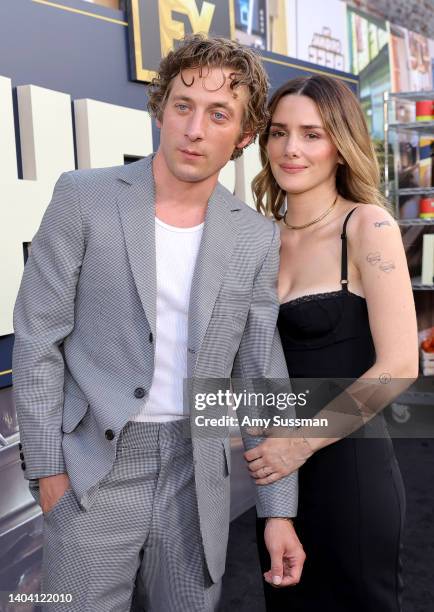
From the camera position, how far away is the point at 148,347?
4.73 ft

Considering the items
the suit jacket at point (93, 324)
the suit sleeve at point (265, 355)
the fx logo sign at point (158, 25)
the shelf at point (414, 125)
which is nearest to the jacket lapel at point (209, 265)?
the suit jacket at point (93, 324)

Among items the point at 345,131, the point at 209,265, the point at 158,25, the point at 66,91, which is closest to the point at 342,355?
the point at 209,265

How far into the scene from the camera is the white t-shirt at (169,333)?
4.89ft

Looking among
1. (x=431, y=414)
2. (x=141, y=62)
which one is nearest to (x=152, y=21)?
(x=141, y=62)

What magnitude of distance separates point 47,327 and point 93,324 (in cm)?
10

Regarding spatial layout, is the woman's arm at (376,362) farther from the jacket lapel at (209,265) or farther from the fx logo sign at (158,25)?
the fx logo sign at (158,25)


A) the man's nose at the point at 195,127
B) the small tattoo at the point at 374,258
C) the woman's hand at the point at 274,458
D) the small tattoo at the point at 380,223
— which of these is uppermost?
the man's nose at the point at 195,127

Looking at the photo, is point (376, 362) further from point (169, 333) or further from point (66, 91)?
point (66, 91)

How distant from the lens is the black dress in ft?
5.65

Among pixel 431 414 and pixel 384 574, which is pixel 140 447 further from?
pixel 431 414

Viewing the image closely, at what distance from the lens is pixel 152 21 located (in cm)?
313

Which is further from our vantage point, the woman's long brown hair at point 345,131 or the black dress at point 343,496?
the woman's long brown hair at point 345,131

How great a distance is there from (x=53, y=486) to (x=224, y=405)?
0.43m

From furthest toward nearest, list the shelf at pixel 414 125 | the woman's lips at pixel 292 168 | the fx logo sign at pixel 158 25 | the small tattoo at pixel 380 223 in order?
the shelf at pixel 414 125, the fx logo sign at pixel 158 25, the woman's lips at pixel 292 168, the small tattoo at pixel 380 223
